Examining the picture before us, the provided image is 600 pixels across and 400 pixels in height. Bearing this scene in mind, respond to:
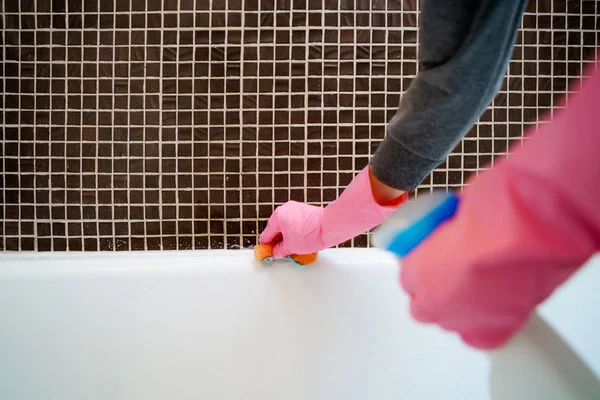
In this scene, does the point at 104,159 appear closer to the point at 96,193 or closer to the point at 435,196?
the point at 96,193

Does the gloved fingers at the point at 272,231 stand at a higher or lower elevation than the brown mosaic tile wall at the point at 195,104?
lower

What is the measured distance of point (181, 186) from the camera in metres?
1.29

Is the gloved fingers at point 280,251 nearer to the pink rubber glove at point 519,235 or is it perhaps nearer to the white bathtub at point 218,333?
the white bathtub at point 218,333

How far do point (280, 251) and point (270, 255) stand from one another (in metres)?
0.04

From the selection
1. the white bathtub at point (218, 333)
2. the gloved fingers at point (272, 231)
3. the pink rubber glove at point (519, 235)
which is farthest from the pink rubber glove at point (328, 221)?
the pink rubber glove at point (519, 235)

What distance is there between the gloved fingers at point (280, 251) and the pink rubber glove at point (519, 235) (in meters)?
0.67

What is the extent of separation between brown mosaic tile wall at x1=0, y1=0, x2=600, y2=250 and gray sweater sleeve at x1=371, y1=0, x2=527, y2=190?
27.8 inches

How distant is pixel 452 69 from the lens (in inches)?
20.3

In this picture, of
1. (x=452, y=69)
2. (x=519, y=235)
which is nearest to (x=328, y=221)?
(x=452, y=69)

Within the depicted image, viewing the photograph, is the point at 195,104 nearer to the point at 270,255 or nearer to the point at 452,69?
the point at 270,255

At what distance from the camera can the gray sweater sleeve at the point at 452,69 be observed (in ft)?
1.65

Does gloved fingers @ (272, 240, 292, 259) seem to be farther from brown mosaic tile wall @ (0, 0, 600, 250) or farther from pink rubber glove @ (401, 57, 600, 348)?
pink rubber glove @ (401, 57, 600, 348)

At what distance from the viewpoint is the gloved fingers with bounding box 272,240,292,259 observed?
41.3 inches

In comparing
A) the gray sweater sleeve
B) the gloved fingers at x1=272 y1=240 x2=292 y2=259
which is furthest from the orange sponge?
the gray sweater sleeve
